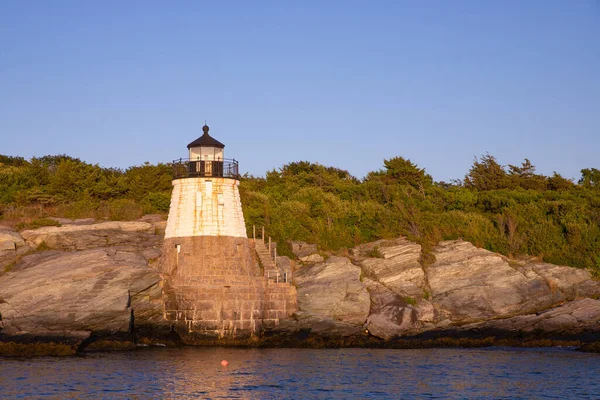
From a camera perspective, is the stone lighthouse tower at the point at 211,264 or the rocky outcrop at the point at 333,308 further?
the rocky outcrop at the point at 333,308

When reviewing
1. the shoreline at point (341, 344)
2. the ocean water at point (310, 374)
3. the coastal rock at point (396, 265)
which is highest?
the coastal rock at point (396, 265)

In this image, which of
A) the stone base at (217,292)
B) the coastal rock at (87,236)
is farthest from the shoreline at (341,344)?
the coastal rock at (87,236)

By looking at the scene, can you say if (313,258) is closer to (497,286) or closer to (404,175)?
(497,286)

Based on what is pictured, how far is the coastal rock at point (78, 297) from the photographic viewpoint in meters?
29.3

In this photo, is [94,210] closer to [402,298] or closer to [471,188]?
[402,298]

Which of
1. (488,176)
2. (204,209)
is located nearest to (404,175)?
(488,176)

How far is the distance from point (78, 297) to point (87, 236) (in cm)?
564

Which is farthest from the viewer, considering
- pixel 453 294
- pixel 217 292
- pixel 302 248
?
pixel 302 248

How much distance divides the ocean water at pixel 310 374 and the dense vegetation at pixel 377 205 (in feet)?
25.8

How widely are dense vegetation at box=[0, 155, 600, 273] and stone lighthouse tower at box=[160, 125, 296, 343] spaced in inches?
206

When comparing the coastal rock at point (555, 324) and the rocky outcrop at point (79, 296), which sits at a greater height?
the rocky outcrop at point (79, 296)

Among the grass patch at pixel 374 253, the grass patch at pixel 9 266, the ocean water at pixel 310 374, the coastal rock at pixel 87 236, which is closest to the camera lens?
the ocean water at pixel 310 374

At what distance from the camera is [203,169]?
3262 cm

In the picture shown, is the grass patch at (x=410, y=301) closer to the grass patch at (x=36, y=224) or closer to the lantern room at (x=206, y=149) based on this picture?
the lantern room at (x=206, y=149)
